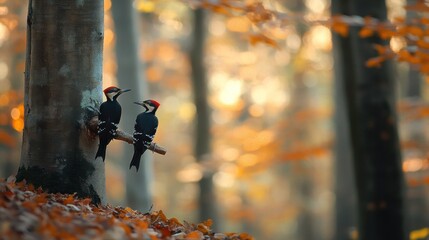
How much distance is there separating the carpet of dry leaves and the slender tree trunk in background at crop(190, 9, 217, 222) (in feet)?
28.1

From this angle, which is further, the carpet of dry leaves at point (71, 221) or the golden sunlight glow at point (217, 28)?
the golden sunlight glow at point (217, 28)

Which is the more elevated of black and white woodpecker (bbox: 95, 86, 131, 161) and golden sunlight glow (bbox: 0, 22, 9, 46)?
golden sunlight glow (bbox: 0, 22, 9, 46)

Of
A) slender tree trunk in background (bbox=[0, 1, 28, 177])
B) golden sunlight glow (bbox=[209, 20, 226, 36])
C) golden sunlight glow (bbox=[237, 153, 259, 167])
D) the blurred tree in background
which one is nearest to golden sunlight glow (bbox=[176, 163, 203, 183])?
the blurred tree in background

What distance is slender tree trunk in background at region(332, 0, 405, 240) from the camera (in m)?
7.45

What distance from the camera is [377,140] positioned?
24.5ft

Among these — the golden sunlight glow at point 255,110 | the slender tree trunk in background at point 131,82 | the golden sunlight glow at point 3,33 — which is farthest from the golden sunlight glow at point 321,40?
the slender tree trunk in background at point 131,82

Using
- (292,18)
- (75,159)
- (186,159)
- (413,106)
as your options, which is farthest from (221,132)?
(75,159)

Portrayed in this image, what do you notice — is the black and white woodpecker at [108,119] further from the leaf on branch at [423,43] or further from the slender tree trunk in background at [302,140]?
the slender tree trunk in background at [302,140]

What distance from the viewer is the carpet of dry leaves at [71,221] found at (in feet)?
11.1

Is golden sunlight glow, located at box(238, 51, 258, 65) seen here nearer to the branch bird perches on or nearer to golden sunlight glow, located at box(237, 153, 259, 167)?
golden sunlight glow, located at box(237, 153, 259, 167)

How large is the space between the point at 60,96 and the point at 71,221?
131cm

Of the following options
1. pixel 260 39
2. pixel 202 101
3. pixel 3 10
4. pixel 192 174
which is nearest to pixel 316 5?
pixel 202 101

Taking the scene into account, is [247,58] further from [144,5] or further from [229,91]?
[144,5]

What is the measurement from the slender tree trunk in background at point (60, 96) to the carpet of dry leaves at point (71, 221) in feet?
0.63
